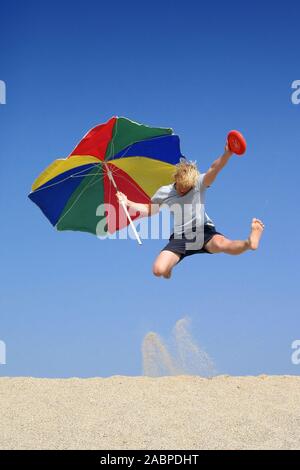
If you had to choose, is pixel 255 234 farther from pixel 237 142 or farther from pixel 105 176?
pixel 105 176

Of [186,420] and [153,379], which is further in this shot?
[153,379]

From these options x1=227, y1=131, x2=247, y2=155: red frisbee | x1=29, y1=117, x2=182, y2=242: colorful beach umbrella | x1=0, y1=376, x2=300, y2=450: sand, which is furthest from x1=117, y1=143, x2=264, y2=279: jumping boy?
x1=0, y1=376, x2=300, y2=450: sand

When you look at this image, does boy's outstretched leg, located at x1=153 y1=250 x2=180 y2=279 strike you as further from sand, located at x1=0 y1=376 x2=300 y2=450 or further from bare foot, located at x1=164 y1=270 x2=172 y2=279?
sand, located at x1=0 y1=376 x2=300 y2=450

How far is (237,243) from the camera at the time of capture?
871 cm

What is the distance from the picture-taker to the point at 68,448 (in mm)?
9156

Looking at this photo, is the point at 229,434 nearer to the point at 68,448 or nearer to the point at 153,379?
the point at 68,448

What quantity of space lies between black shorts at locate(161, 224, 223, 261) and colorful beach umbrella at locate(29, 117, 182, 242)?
107 centimetres

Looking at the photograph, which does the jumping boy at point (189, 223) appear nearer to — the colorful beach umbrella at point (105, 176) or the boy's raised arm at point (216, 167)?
the boy's raised arm at point (216, 167)

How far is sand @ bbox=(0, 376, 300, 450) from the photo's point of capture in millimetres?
9508

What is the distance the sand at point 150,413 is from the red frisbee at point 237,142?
404cm

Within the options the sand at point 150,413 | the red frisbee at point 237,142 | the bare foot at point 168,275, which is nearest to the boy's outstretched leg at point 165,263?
the bare foot at point 168,275

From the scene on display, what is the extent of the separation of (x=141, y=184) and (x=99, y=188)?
0.67 meters
